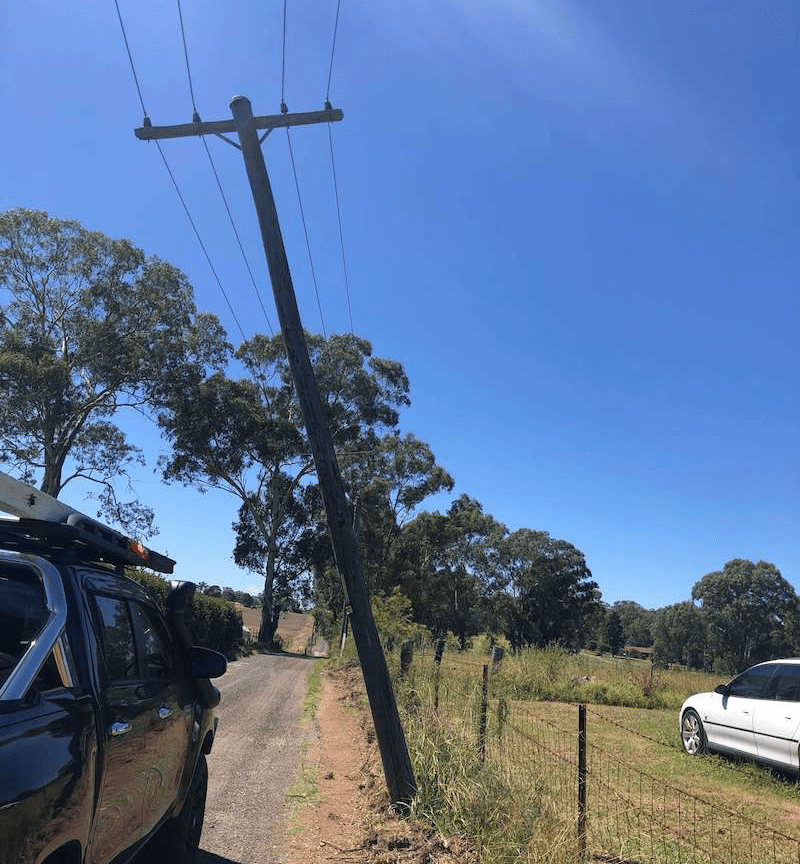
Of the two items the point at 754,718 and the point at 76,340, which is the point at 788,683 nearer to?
the point at 754,718

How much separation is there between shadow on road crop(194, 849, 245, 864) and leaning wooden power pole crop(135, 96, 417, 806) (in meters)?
1.83

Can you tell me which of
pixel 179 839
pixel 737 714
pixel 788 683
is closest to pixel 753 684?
pixel 737 714

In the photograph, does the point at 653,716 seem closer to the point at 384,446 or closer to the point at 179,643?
the point at 179,643

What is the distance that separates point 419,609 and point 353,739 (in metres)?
38.9

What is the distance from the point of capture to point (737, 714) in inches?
384

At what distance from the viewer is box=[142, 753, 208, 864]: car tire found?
175 inches

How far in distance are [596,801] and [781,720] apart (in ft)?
10.4

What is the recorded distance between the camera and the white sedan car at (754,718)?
876 cm

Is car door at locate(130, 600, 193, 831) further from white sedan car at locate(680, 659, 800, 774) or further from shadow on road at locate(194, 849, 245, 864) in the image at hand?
white sedan car at locate(680, 659, 800, 774)

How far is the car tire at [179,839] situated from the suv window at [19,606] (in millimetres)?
2069

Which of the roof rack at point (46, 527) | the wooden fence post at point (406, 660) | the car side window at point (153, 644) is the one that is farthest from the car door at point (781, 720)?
the roof rack at point (46, 527)

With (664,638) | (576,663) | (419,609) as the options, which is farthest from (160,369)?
(664,638)

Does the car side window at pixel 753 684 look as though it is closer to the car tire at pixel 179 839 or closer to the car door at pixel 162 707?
the car tire at pixel 179 839

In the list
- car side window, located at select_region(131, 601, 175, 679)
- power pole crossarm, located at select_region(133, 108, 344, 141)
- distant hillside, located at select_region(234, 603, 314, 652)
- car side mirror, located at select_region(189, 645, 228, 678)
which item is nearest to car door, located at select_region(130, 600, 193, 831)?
car side window, located at select_region(131, 601, 175, 679)
